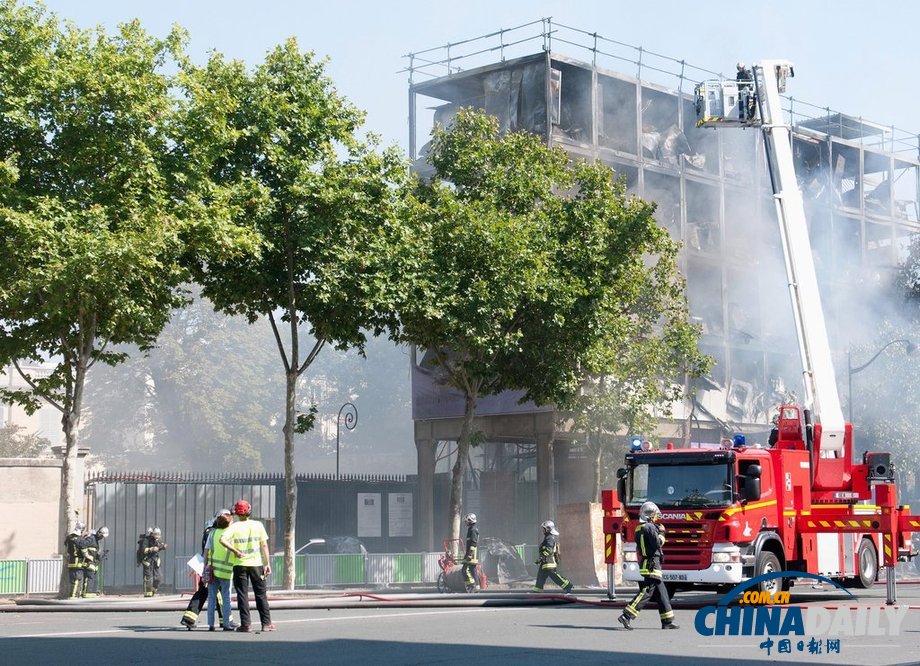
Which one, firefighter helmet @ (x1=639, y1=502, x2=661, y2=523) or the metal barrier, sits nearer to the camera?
firefighter helmet @ (x1=639, y1=502, x2=661, y2=523)

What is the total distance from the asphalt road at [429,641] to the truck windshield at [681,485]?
1838 millimetres

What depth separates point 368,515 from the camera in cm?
4394

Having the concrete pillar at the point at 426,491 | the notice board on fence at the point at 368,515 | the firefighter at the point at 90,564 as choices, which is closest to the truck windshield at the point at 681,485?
the firefighter at the point at 90,564

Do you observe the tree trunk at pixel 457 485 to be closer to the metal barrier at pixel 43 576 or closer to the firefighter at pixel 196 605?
the metal barrier at pixel 43 576

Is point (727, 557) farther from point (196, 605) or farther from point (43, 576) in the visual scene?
point (43, 576)

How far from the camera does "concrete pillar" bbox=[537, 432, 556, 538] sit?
46.2m

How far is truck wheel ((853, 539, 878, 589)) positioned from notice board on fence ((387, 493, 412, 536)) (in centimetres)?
2264

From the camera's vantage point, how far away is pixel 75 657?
13641 mm

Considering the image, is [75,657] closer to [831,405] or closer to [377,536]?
[831,405]

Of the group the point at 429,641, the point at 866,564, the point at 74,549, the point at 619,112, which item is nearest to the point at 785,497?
the point at 866,564

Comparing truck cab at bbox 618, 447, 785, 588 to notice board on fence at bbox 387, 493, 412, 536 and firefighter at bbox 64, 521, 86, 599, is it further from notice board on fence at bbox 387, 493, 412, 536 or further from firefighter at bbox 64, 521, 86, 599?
notice board on fence at bbox 387, 493, 412, 536

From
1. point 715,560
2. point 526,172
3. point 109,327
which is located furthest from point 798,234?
point 109,327

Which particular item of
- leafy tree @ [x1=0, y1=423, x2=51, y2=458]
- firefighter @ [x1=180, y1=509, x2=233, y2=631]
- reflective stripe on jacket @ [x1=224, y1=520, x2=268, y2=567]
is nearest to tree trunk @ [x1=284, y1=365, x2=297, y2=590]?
firefighter @ [x1=180, y1=509, x2=233, y2=631]

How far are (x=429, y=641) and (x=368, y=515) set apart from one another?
28615mm
